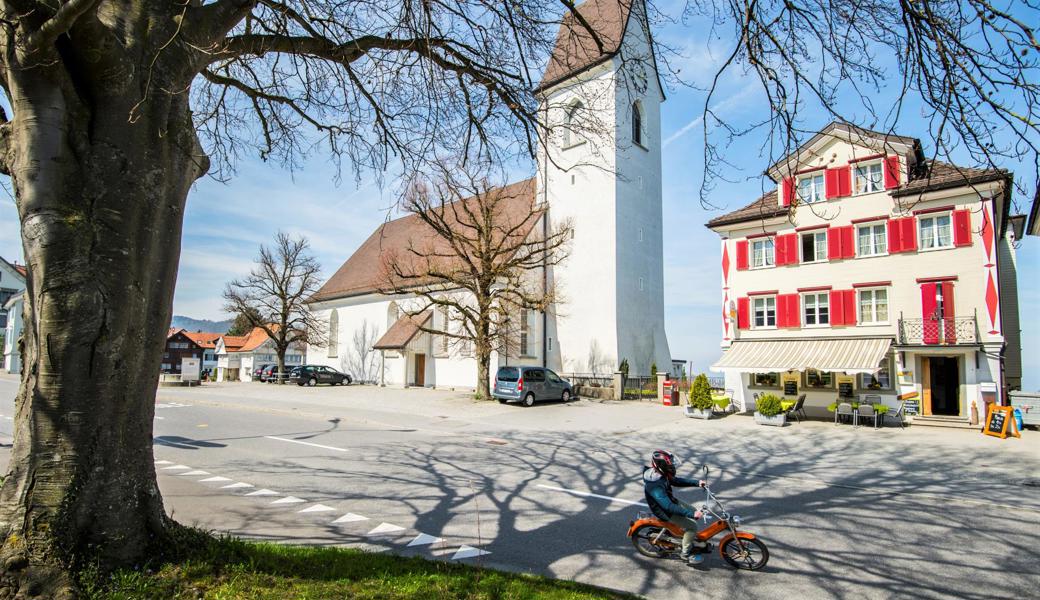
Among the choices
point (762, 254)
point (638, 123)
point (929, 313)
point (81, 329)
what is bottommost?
point (81, 329)

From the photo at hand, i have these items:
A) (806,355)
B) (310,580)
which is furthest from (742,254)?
(310,580)

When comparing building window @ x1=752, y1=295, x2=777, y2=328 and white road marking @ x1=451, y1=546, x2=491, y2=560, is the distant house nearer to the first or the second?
building window @ x1=752, y1=295, x2=777, y2=328

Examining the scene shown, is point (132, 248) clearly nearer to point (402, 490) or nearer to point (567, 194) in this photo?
point (402, 490)

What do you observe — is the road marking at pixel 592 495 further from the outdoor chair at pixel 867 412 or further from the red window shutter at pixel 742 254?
the red window shutter at pixel 742 254

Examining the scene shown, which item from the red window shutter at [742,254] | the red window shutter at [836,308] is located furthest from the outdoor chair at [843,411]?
the red window shutter at [742,254]

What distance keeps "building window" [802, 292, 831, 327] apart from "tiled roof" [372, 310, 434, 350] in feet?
67.2

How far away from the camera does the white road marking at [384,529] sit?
22.3ft

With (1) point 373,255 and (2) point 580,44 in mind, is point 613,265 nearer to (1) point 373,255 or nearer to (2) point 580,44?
(1) point 373,255

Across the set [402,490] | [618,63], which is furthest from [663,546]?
[618,63]

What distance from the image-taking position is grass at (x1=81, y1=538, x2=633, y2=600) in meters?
3.93

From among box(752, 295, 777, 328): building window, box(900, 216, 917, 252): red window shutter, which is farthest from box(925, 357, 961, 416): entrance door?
box(752, 295, 777, 328): building window

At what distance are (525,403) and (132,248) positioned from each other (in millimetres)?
22837

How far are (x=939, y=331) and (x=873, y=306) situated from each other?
235cm

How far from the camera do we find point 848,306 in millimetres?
23234
